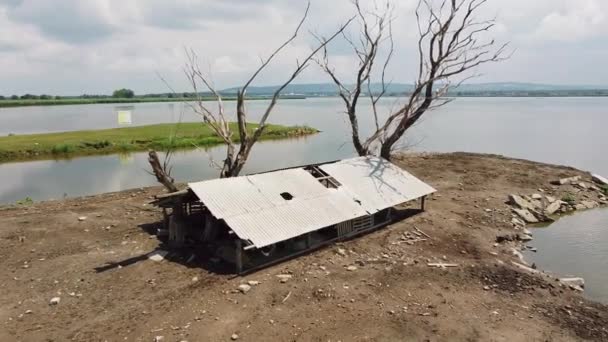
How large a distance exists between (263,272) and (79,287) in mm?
4228

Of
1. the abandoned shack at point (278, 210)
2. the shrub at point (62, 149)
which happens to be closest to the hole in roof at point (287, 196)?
the abandoned shack at point (278, 210)

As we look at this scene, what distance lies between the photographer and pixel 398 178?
51.3 ft

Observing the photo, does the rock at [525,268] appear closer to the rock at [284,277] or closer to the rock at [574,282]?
the rock at [574,282]

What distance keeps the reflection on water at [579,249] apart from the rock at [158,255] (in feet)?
35.3

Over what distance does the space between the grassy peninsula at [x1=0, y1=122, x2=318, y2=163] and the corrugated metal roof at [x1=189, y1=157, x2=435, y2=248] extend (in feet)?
63.2

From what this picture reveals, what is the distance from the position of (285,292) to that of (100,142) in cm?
3379

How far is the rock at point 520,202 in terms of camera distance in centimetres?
1738

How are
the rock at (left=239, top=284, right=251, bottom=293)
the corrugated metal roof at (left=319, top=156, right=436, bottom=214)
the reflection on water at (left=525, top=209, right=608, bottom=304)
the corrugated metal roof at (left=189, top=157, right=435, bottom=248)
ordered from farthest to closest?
1. the corrugated metal roof at (left=319, top=156, right=436, bottom=214)
2. the reflection on water at (left=525, top=209, right=608, bottom=304)
3. the corrugated metal roof at (left=189, top=157, right=435, bottom=248)
4. the rock at (left=239, top=284, right=251, bottom=293)

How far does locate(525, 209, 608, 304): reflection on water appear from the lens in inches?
476

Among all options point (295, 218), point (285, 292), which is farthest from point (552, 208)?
point (285, 292)

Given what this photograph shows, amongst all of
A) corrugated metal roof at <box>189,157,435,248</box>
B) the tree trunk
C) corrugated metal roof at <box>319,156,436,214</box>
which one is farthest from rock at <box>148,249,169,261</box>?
corrugated metal roof at <box>319,156,436,214</box>

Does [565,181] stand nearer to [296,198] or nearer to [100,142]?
[296,198]

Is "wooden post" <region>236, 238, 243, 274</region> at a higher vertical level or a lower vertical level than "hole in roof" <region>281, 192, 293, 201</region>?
lower

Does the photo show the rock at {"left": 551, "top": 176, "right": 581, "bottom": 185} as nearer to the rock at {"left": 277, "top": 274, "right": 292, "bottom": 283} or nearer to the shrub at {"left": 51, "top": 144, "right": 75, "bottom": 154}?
the rock at {"left": 277, "top": 274, "right": 292, "bottom": 283}
